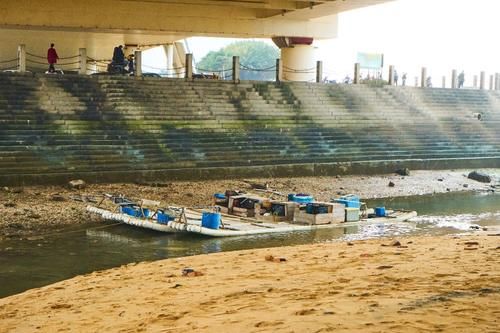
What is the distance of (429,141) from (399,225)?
15.6 meters

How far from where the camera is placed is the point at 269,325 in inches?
279

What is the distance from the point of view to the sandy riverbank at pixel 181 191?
18.5 metres

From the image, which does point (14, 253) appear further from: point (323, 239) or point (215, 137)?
point (215, 137)

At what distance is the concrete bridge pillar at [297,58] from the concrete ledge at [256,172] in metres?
10.1

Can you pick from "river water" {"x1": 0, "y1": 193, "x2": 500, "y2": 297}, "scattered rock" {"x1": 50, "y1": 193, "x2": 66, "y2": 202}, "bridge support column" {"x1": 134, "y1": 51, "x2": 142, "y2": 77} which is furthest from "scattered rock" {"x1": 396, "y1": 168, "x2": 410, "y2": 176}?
"scattered rock" {"x1": 50, "y1": 193, "x2": 66, "y2": 202}

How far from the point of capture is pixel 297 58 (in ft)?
127

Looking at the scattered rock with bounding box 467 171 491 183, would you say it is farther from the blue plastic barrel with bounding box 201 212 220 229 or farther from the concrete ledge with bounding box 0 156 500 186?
the blue plastic barrel with bounding box 201 212 220 229

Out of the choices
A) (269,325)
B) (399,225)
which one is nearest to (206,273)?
(269,325)

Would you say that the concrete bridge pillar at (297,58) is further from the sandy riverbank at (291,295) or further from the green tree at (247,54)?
the green tree at (247,54)

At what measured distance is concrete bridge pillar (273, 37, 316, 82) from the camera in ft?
127

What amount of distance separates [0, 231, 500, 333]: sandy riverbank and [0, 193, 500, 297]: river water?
1.27m

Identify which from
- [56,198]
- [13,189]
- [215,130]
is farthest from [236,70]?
[56,198]

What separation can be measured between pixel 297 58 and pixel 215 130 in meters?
11.3

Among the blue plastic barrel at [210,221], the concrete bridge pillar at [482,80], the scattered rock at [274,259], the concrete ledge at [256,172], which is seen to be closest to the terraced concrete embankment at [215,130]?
the concrete ledge at [256,172]
